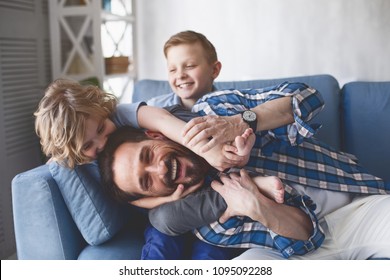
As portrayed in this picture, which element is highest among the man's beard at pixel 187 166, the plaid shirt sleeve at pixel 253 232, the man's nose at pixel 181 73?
the man's nose at pixel 181 73

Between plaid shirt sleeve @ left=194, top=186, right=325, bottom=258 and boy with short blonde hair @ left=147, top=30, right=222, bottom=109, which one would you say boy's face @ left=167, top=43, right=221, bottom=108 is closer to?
boy with short blonde hair @ left=147, top=30, right=222, bottom=109

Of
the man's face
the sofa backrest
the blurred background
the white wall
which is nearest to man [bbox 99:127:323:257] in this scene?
the man's face

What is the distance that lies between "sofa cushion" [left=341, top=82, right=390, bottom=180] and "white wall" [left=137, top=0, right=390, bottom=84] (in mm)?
586

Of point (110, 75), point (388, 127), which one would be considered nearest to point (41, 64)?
point (110, 75)

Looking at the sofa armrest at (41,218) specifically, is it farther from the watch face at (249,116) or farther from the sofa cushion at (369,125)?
the sofa cushion at (369,125)

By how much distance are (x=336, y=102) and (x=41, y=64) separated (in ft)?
4.63

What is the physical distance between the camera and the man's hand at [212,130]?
37.2 inches

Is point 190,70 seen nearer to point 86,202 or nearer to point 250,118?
point 250,118

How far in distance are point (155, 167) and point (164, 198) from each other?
0.32 feet

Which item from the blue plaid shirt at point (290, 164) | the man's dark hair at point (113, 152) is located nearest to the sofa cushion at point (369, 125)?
the blue plaid shirt at point (290, 164)

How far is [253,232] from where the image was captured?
1036 mm

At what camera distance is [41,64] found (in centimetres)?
207

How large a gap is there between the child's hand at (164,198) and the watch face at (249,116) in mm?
212

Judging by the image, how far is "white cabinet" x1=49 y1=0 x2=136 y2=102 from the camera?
2076mm
